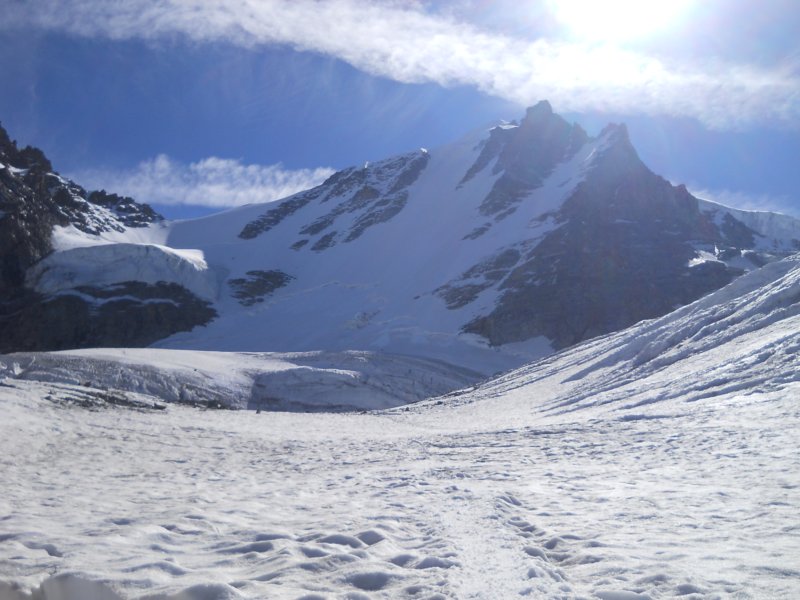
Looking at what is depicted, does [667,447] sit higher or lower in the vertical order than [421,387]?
lower

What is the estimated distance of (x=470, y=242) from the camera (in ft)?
366

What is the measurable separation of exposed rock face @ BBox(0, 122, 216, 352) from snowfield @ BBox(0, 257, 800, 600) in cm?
8261

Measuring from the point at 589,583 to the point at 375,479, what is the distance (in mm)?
6760

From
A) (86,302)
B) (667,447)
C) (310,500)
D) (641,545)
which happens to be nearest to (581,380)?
(667,447)

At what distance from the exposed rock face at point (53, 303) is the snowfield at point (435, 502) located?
82.6 metres

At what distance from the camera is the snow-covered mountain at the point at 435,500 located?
21.6ft

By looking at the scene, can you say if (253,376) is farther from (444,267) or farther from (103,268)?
(103,268)

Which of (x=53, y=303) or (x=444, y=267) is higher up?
(x=444, y=267)

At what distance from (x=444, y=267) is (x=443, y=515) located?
9759 cm

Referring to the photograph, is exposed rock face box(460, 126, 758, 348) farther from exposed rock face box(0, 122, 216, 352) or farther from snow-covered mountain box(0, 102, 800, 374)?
exposed rock face box(0, 122, 216, 352)

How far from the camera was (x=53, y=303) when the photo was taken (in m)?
100

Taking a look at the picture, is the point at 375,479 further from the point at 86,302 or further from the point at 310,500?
the point at 86,302

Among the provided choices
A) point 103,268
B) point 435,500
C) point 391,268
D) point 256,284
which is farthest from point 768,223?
point 435,500

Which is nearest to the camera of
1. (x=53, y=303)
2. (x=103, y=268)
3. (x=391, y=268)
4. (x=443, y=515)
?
(x=443, y=515)
